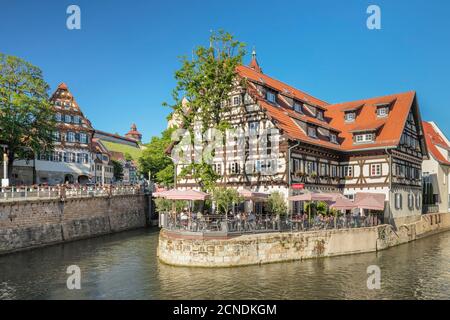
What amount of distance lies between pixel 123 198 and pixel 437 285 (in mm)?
31688

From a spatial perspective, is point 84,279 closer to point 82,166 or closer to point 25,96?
point 25,96

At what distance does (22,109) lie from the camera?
121 ft

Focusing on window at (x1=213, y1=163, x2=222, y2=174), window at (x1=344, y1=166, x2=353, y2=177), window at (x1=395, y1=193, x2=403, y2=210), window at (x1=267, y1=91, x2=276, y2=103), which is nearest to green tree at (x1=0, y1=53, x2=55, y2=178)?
window at (x1=213, y1=163, x2=222, y2=174)

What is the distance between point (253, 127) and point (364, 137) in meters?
12.2

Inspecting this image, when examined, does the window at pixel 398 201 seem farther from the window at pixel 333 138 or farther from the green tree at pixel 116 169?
the green tree at pixel 116 169

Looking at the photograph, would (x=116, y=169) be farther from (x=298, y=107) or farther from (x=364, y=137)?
(x=364, y=137)

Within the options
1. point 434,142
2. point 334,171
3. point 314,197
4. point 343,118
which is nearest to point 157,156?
point 343,118

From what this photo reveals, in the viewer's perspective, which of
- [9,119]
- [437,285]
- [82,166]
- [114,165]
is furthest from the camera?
[114,165]

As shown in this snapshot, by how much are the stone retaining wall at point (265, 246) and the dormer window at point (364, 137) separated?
10.5 m

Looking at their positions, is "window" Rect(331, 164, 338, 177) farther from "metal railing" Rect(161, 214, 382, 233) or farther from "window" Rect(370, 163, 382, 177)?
"metal railing" Rect(161, 214, 382, 233)

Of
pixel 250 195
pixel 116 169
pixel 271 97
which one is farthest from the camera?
pixel 116 169

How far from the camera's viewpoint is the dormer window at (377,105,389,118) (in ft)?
129

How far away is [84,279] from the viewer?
20250 mm
